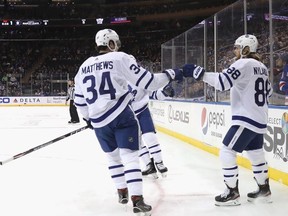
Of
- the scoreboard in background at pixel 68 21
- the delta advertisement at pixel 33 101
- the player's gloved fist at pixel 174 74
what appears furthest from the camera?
the scoreboard in background at pixel 68 21

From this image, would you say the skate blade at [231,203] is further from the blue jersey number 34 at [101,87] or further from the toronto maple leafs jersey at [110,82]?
the blue jersey number 34 at [101,87]

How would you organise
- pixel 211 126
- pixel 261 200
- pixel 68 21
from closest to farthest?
1. pixel 261 200
2. pixel 211 126
3. pixel 68 21

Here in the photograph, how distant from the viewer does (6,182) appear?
4086 mm

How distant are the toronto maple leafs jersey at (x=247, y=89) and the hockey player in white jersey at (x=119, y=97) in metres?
0.35

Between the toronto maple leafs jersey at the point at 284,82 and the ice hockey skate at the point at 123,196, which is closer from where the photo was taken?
the ice hockey skate at the point at 123,196

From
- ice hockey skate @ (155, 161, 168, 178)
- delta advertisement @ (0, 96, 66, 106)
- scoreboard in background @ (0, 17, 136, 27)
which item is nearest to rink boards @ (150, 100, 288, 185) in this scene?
ice hockey skate @ (155, 161, 168, 178)

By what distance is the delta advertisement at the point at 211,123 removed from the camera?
3922mm

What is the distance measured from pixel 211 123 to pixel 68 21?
945 inches

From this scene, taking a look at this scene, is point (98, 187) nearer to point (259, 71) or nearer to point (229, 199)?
point (229, 199)

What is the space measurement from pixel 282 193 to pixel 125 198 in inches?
55.9

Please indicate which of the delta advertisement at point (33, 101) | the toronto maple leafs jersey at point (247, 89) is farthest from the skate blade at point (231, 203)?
the delta advertisement at point (33, 101)

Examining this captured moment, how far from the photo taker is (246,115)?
10.0ft

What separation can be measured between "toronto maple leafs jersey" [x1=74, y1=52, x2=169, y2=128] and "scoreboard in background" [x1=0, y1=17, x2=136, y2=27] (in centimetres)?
2513

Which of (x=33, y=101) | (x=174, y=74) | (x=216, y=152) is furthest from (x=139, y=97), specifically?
(x=33, y=101)
